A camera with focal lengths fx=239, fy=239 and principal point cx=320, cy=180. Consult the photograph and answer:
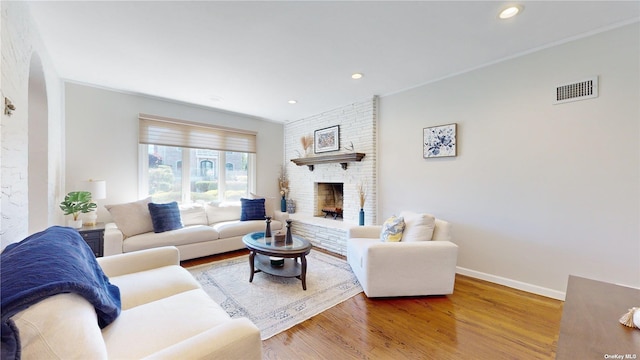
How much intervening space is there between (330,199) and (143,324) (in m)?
4.07

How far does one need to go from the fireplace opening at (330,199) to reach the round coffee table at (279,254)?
1.93 m

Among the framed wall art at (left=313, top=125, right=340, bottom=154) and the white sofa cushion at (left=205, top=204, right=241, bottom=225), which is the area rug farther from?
the framed wall art at (left=313, top=125, right=340, bottom=154)

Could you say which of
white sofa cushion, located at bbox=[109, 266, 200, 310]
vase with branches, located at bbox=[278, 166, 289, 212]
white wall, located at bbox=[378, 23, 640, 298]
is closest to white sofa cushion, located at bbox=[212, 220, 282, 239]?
vase with branches, located at bbox=[278, 166, 289, 212]

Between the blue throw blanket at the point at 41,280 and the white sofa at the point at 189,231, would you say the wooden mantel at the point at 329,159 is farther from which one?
the blue throw blanket at the point at 41,280

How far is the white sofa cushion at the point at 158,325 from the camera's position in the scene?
3.46ft

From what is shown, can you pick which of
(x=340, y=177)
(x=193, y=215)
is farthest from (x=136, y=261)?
(x=340, y=177)

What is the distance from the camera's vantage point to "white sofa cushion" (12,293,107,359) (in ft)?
2.24

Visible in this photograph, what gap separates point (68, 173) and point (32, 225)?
1.16 metres

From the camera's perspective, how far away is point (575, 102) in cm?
229

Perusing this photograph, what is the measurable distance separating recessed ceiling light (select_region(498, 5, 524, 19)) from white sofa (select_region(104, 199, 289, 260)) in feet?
12.5

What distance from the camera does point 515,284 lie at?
2594 millimetres

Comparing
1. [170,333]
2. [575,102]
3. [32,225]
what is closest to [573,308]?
[170,333]

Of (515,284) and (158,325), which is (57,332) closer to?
(158,325)

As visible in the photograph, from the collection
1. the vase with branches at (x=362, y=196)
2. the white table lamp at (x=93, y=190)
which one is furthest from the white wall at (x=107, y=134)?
the vase with branches at (x=362, y=196)
